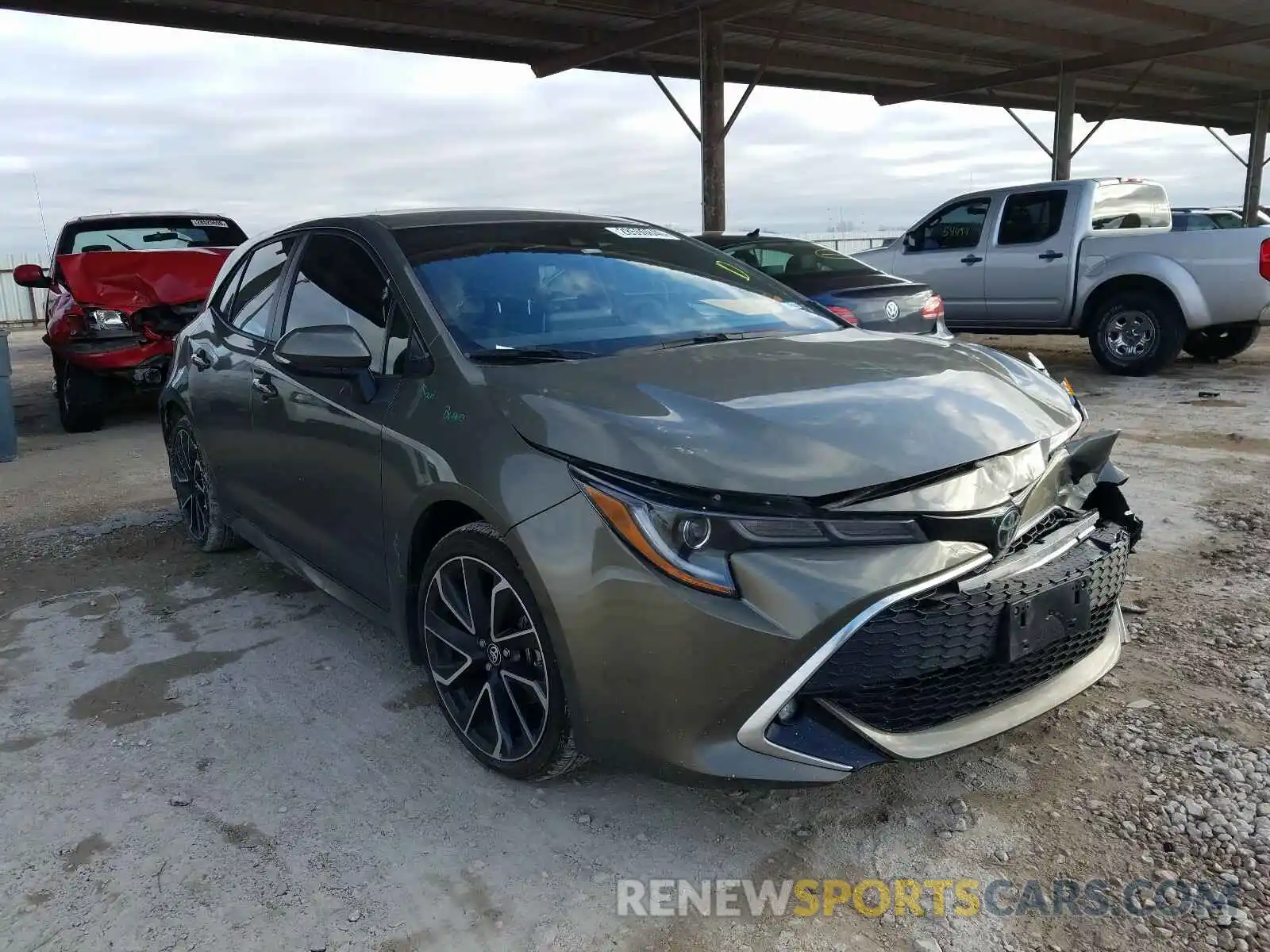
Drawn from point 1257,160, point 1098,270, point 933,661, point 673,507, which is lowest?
point 933,661

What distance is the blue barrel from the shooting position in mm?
7215

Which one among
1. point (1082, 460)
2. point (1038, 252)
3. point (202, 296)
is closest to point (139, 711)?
point (1082, 460)

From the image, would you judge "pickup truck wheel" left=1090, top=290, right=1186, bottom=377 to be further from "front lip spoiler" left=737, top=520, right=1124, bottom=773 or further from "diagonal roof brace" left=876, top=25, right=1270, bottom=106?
"diagonal roof brace" left=876, top=25, right=1270, bottom=106

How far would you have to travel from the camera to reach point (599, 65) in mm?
13492

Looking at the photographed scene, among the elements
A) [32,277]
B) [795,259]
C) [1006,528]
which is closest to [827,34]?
[795,259]

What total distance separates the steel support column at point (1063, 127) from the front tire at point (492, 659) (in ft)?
54.4

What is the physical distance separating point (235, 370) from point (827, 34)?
40.0 feet

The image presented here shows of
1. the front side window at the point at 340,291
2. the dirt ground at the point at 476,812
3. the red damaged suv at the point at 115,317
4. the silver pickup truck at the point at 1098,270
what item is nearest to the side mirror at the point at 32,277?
the red damaged suv at the point at 115,317

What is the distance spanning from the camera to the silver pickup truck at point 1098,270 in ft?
28.3

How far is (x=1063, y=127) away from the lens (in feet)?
55.7

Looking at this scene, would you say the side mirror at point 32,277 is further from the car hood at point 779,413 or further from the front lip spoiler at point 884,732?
the front lip spoiler at point 884,732

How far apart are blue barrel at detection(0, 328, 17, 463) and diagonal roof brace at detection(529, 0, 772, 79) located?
25.5ft

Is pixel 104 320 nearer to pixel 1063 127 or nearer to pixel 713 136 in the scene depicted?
pixel 713 136

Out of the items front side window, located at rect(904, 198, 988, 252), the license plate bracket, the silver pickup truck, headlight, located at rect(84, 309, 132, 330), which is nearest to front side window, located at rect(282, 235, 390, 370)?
the license plate bracket
